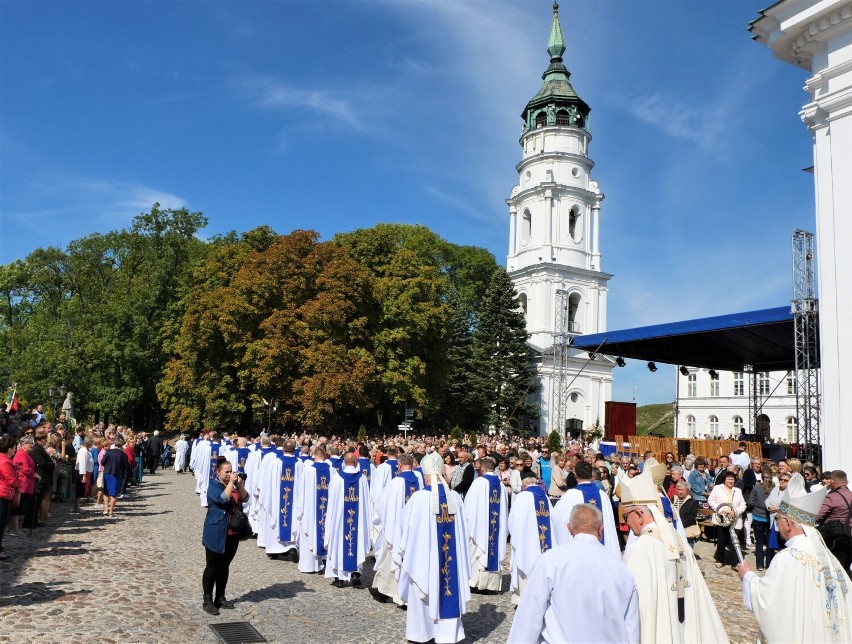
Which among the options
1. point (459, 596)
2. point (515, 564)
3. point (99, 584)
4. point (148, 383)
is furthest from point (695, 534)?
point (148, 383)

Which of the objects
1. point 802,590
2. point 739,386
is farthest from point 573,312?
point 802,590

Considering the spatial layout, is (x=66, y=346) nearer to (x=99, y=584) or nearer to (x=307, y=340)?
(x=307, y=340)

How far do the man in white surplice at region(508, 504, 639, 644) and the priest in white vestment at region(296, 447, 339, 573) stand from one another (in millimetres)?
6580

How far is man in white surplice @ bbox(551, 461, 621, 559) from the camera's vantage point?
27.0ft

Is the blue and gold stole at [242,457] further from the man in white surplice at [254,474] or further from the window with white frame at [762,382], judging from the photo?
the window with white frame at [762,382]

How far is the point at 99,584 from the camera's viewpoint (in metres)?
8.71

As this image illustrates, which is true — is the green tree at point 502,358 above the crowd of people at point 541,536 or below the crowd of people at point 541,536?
above

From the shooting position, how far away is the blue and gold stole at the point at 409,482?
30.2ft

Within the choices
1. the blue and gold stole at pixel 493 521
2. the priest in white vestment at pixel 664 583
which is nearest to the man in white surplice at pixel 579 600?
the priest in white vestment at pixel 664 583

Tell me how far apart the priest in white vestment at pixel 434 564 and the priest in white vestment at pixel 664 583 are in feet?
10.3

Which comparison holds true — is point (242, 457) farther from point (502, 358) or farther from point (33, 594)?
point (502, 358)

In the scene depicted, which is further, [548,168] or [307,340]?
[548,168]

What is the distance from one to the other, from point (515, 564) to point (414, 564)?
68.2 inches

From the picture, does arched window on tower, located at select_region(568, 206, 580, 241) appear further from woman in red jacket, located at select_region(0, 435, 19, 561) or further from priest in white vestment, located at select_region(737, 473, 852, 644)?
priest in white vestment, located at select_region(737, 473, 852, 644)
